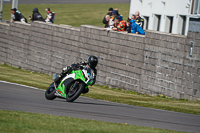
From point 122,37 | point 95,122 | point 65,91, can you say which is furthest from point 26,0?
point 95,122

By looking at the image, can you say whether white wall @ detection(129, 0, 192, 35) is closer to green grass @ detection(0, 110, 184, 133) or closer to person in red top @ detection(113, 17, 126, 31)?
person in red top @ detection(113, 17, 126, 31)


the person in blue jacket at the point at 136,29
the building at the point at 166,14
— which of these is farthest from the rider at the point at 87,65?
the building at the point at 166,14

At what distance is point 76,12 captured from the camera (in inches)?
1993

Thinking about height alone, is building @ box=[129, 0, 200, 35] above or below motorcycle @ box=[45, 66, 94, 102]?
above

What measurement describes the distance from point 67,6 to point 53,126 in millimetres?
48095

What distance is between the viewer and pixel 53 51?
23.5 m

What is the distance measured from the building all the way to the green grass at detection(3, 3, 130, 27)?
11.4 m

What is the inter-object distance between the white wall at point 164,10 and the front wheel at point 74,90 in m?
15.0

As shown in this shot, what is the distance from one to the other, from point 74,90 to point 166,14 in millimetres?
18338

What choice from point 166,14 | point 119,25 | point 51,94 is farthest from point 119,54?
point 166,14

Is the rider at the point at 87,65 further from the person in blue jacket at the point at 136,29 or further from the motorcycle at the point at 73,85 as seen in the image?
the person in blue jacket at the point at 136,29

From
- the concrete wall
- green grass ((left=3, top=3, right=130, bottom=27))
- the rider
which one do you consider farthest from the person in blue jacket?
green grass ((left=3, top=3, right=130, bottom=27))

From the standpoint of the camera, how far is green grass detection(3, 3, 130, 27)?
45.5m

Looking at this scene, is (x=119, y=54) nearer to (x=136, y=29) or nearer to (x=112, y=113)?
(x=136, y=29)
